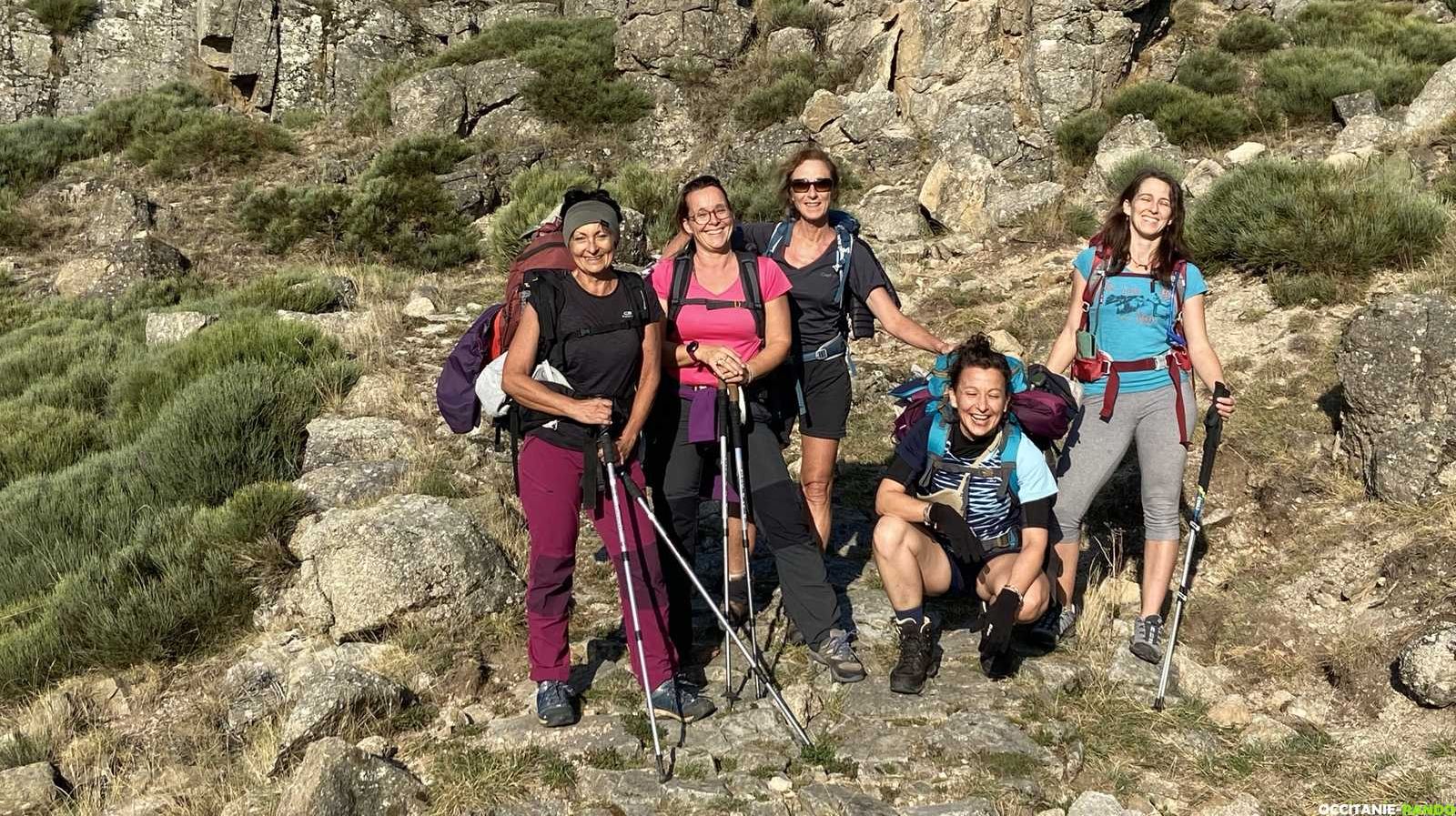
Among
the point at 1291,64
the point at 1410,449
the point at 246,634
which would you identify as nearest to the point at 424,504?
the point at 246,634

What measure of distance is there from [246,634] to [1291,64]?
1604cm

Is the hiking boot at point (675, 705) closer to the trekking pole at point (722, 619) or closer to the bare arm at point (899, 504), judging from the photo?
the trekking pole at point (722, 619)

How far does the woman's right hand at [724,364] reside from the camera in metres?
4.49

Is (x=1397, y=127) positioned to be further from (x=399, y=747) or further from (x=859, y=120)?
(x=399, y=747)

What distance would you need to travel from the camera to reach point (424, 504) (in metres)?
6.24

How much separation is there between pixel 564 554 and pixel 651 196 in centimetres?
1241

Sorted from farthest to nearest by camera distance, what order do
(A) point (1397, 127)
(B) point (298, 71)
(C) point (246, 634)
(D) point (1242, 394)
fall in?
(B) point (298, 71) < (A) point (1397, 127) < (D) point (1242, 394) < (C) point (246, 634)

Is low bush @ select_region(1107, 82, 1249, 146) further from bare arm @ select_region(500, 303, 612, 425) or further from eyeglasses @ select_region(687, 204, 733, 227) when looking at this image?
bare arm @ select_region(500, 303, 612, 425)

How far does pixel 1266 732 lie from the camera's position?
14.3ft

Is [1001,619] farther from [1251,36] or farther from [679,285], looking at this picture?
[1251,36]

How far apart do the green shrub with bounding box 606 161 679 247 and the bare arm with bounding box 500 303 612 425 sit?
33.4ft

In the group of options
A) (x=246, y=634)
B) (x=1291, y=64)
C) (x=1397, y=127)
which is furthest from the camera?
(x=1291, y=64)

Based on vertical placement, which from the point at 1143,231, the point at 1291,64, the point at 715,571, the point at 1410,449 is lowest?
the point at 715,571

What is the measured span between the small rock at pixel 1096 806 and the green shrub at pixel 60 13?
29.1 metres
